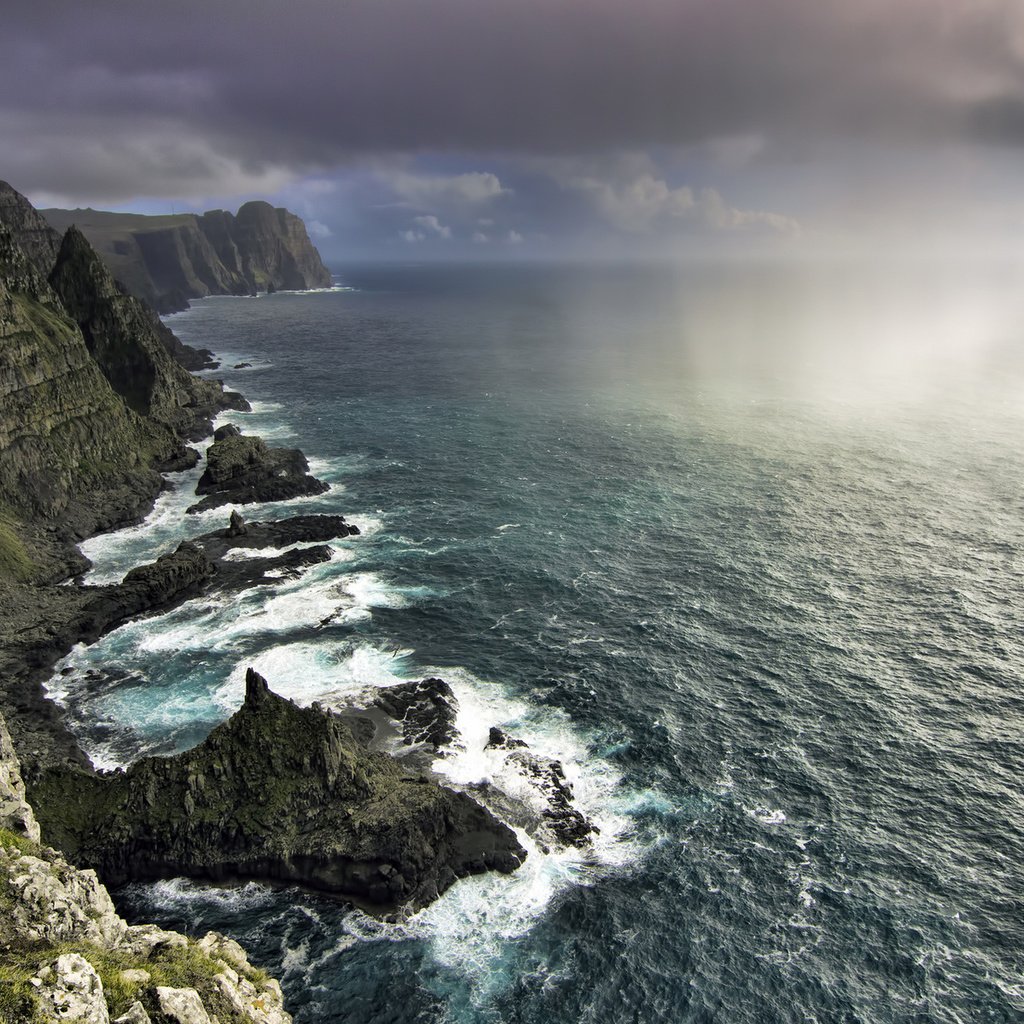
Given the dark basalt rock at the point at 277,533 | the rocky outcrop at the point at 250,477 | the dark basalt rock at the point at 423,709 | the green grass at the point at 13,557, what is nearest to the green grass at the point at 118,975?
the dark basalt rock at the point at 423,709

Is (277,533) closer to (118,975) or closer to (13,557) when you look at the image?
(13,557)

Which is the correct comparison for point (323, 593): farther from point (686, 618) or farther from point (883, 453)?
point (883, 453)

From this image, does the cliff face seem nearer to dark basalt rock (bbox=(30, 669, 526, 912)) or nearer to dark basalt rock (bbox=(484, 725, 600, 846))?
dark basalt rock (bbox=(30, 669, 526, 912))

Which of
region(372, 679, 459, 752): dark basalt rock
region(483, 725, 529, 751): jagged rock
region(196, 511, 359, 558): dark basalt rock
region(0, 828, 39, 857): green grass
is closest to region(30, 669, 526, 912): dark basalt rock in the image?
region(372, 679, 459, 752): dark basalt rock

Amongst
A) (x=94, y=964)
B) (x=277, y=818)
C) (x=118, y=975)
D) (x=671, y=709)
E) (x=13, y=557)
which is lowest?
(x=671, y=709)

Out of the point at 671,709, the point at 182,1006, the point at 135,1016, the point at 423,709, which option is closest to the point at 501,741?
the point at 423,709

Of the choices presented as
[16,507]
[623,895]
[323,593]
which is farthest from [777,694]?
[16,507]
